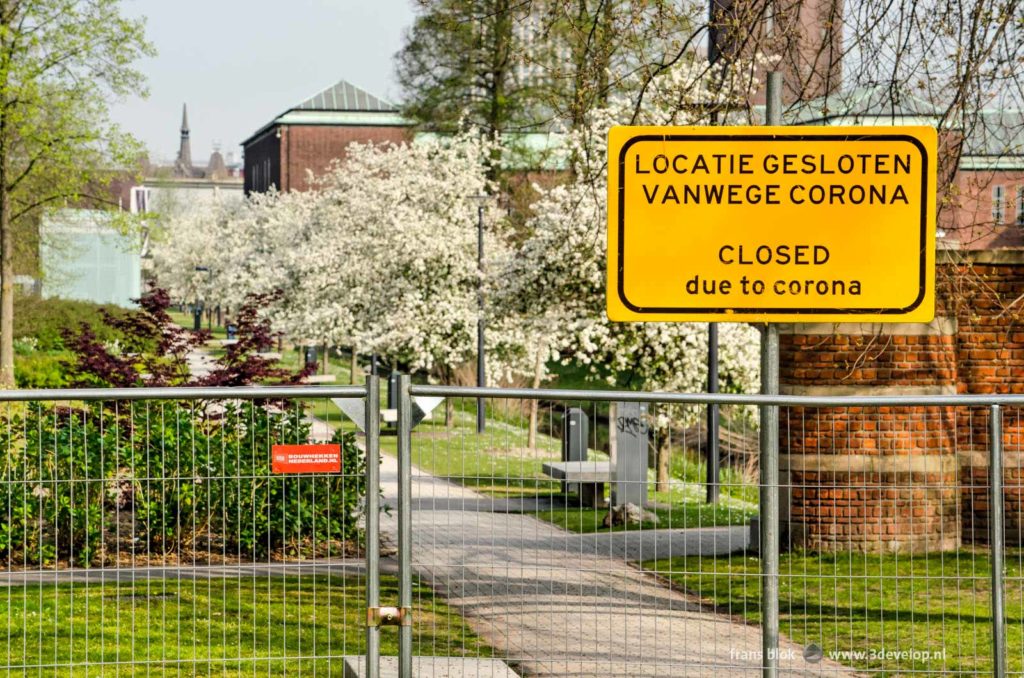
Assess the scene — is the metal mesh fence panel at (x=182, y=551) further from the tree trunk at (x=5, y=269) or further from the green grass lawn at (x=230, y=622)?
the tree trunk at (x=5, y=269)

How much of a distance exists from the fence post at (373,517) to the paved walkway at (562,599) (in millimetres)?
190

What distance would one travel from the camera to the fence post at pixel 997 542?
5.91 meters

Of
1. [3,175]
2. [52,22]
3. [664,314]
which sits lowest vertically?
[664,314]

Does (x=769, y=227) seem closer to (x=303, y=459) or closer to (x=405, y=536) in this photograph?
(x=405, y=536)

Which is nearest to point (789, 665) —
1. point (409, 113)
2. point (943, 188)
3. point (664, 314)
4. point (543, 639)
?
point (543, 639)

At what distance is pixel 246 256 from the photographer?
7238 centimetres

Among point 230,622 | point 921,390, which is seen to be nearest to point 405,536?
point 230,622

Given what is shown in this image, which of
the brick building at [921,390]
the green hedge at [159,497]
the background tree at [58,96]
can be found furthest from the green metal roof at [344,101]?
the green hedge at [159,497]

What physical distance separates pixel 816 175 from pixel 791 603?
1.70 m

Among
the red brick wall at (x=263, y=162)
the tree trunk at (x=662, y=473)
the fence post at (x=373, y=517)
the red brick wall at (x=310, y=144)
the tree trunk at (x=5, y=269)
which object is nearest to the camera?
the tree trunk at (x=662, y=473)

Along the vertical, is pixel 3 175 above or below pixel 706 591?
above

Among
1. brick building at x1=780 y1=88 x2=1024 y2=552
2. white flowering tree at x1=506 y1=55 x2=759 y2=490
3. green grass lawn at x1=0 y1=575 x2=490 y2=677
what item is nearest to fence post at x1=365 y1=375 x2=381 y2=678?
green grass lawn at x1=0 y1=575 x2=490 y2=677

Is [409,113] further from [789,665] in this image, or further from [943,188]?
[789,665]

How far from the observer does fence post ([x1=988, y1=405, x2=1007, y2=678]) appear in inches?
233
